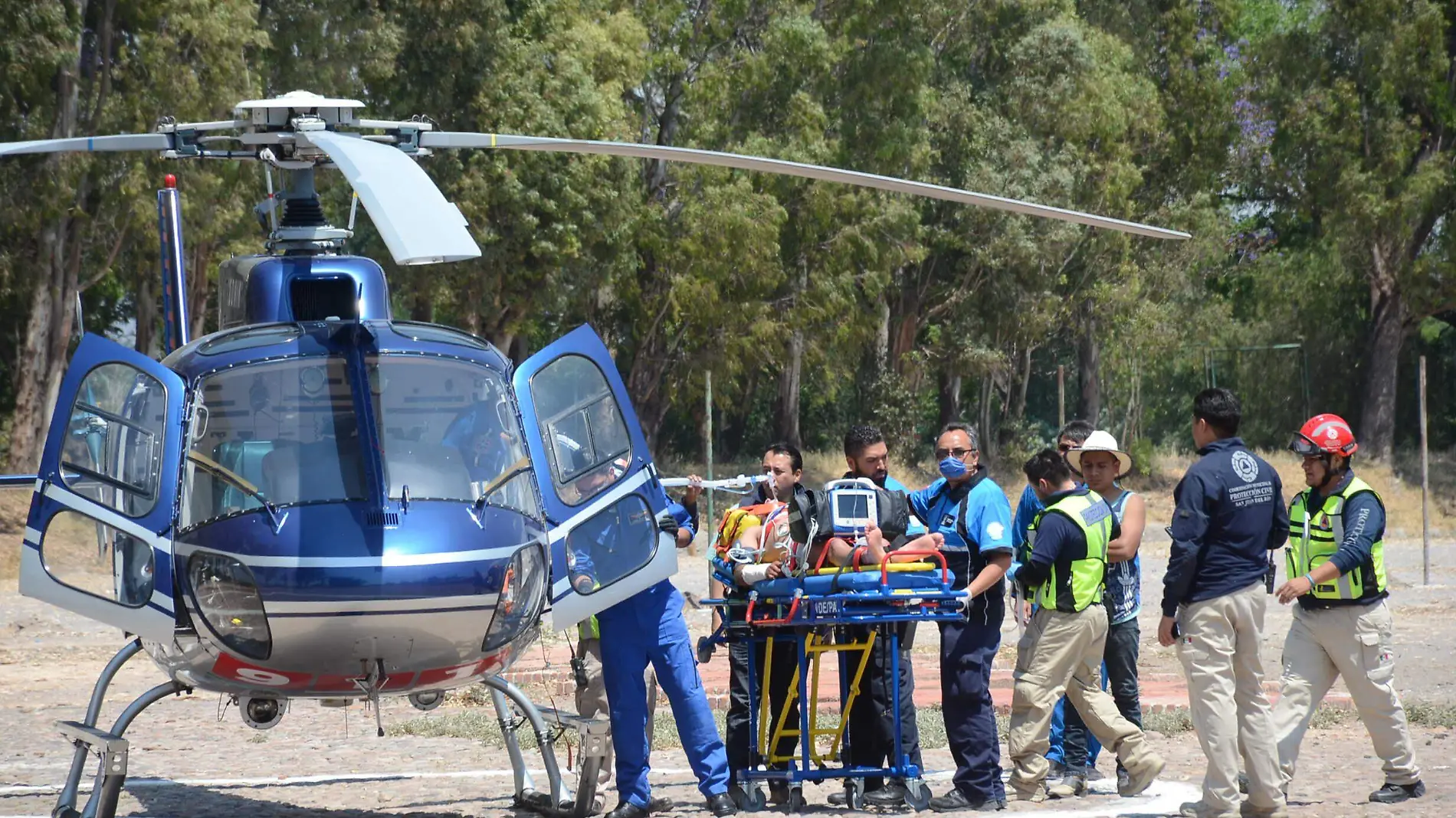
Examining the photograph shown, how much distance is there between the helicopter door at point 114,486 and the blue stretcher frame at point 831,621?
2.55 m

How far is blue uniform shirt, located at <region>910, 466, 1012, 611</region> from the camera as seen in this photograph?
7.63m

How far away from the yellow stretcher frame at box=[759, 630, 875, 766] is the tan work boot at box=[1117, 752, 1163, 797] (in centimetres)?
138

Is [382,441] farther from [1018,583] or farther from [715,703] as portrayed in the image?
[715,703]

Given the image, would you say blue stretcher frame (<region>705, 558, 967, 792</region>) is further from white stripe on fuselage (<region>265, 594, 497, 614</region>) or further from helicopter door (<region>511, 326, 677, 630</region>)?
white stripe on fuselage (<region>265, 594, 497, 614</region>)

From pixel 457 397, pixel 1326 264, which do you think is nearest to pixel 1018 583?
pixel 457 397

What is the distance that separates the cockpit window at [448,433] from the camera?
6.57m

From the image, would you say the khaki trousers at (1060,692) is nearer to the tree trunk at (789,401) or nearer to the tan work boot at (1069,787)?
the tan work boot at (1069,787)

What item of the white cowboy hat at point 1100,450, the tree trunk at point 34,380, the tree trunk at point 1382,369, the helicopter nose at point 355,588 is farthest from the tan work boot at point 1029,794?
the tree trunk at point 1382,369

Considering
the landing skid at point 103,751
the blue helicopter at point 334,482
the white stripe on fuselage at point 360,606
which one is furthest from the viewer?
the landing skid at point 103,751

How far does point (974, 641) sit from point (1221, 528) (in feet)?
4.07

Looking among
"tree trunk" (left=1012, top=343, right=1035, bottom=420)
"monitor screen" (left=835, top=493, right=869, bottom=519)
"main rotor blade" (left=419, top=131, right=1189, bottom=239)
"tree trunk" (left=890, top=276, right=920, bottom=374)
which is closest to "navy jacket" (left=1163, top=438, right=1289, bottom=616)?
"main rotor blade" (left=419, top=131, right=1189, bottom=239)

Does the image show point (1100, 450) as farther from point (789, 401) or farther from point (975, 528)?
point (789, 401)

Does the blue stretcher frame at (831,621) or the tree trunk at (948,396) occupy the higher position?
the blue stretcher frame at (831,621)

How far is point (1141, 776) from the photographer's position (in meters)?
7.79
